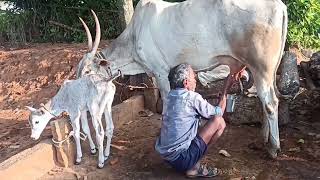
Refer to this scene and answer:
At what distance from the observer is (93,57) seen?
216 inches

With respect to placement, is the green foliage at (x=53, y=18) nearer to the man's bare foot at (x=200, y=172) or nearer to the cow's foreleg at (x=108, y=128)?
the cow's foreleg at (x=108, y=128)

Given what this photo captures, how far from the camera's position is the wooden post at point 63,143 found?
4.88 metres

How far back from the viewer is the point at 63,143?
4.95 meters

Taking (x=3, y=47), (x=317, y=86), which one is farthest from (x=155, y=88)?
(x=3, y=47)

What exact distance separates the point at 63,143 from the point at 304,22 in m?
4.94

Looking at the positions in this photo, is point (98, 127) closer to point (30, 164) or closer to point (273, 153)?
point (30, 164)

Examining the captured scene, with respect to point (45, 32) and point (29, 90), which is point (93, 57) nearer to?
point (29, 90)

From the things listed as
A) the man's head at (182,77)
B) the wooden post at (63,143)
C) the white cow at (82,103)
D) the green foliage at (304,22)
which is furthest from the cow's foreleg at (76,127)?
the green foliage at (304,22)

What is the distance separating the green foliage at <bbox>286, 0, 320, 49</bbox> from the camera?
8055 millimetres

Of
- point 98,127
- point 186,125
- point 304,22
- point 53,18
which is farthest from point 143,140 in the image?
point 53,18

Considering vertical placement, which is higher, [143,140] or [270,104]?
[270,104]

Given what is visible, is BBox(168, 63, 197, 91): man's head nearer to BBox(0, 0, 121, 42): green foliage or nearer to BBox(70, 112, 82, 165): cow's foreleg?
BBox(70, 112, 82, 165): cow's foreleg

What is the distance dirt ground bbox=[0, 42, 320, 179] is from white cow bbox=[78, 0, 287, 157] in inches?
12.9

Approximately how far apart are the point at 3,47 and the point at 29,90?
2.67 metres
